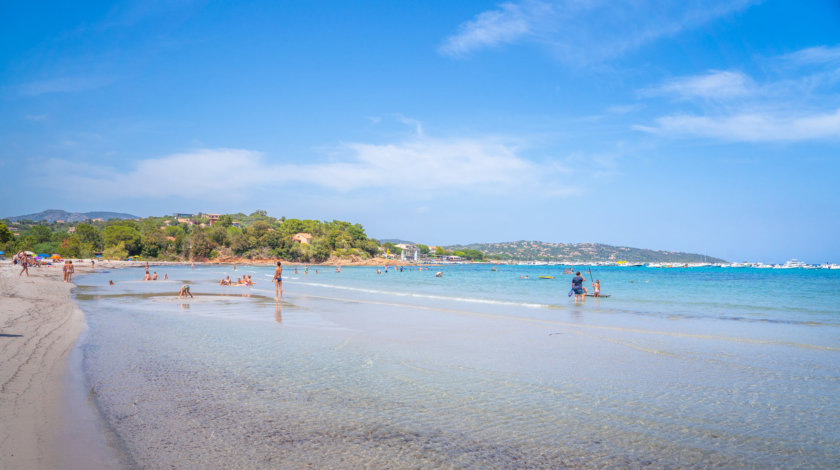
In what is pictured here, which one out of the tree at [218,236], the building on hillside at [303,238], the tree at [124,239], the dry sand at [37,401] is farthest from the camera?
the building on hillside at [303,238]

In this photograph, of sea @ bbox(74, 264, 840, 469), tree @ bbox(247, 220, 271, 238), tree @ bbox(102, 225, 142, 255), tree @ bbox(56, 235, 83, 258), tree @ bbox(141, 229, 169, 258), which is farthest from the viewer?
tree @ bbox(247, 220, 271, 238)

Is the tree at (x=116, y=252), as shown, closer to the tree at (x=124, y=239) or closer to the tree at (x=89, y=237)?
the tree at (x=124, y=239)

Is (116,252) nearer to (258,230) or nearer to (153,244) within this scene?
(153,244)

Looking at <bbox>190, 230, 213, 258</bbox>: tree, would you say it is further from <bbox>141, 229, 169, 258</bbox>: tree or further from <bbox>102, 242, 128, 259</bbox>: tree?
<bbox>102, 242, 128, 259</bbox>: tree

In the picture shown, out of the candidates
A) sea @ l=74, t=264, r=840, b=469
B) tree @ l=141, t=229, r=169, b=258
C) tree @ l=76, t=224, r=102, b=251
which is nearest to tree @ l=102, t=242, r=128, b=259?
tree @ l=141, t=229, r=169, b=258

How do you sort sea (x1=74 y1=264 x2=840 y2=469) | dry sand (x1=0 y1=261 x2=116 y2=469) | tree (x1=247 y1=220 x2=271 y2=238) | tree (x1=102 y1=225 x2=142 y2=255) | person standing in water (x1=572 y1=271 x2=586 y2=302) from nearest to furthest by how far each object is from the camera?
1. dry sand (x1=0 y1=261 x2=116 y2=469)
2. sea (x1=74 y1=264 x2=840 y2=469)
3. person standing in water (x1=572 y1=271 x2=586 y2=302)
4. tree (x1=102 y1=225 x2=142 y2=255)
5. tree (x1=247 y1=220 x2=271 y2=238)

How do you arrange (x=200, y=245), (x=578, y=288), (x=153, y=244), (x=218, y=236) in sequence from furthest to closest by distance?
(x=218, y=236)
(x=200, y=245)
(x=153, y=244)
(x=578, y=288)

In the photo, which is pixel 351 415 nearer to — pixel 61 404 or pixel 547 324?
pixel 61 404

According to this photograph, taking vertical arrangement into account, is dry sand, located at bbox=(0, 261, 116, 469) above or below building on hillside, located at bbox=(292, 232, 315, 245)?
below

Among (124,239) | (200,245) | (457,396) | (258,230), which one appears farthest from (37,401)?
(258,230)

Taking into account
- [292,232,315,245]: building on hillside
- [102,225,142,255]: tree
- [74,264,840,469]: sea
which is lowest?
[74,264,840,469]: sea

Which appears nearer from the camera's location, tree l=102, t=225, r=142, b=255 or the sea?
the sea

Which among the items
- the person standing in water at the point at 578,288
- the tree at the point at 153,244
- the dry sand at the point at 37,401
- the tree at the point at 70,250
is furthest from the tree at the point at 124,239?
the dry sand at the point at 37,401

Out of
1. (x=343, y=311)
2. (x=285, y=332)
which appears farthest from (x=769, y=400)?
(x=343, y=311)
